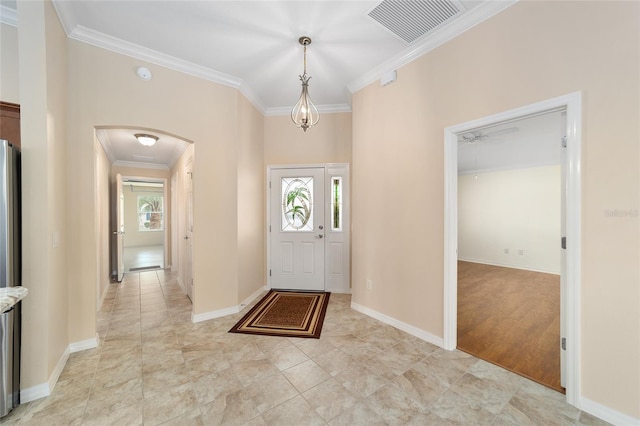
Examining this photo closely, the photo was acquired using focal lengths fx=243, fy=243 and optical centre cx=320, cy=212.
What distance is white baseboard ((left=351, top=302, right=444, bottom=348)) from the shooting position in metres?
2.45

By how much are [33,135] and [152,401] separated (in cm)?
212

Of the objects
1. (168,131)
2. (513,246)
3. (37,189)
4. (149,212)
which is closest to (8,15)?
(168,131)

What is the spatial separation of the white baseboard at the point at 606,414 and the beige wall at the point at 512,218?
17.0ft

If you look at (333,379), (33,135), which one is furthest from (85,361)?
(333,379)

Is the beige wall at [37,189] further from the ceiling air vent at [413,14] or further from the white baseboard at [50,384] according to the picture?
the ceiling air vent at [413,14]

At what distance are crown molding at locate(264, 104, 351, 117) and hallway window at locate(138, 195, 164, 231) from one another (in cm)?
866

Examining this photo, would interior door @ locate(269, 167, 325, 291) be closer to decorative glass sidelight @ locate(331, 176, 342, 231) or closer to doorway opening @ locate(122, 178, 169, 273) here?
decorative glass sidelight @ locate(331, 176, 342, 231)

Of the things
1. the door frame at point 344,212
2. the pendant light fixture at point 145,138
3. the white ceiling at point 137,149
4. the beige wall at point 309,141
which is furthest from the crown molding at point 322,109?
the pendant light fixture at point 145,138

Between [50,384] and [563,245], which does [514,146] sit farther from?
[50,384]

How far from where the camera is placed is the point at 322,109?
4023mm

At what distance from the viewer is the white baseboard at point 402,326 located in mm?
2447

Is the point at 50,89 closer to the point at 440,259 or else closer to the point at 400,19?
the point at 400,19

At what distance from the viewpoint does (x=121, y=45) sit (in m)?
2.48

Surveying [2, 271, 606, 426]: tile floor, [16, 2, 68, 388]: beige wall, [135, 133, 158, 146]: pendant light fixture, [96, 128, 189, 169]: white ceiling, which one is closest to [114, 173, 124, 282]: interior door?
[96, 128, 189, 169]: white ceiling
